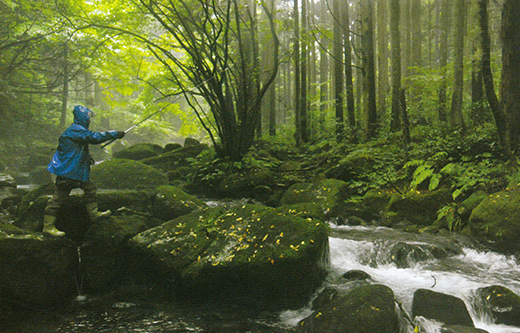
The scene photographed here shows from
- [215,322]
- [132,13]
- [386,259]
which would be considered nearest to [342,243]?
[386,259]

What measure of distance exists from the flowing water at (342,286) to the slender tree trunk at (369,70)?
6411mm

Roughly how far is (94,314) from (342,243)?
13.9 ft

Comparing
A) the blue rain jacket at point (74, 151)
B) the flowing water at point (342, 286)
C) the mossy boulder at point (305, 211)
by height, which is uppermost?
the blue rain jacket at point (74, 151)

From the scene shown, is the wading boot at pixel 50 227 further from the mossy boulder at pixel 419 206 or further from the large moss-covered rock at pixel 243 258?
the mossy boulder at pixel 419 206

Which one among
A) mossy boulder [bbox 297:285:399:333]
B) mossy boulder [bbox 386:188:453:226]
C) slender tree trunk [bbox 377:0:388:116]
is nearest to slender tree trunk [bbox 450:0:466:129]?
mossy boulder [bbox 386:188:453:226]

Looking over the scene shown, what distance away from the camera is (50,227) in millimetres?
4590

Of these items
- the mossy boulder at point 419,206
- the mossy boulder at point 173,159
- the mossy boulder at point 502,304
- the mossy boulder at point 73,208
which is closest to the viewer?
the mossy boulder at point 502,304

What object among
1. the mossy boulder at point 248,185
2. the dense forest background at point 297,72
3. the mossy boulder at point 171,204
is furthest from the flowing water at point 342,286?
the mossy boulder at point 248,185

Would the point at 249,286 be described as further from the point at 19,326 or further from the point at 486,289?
the point at 486,289

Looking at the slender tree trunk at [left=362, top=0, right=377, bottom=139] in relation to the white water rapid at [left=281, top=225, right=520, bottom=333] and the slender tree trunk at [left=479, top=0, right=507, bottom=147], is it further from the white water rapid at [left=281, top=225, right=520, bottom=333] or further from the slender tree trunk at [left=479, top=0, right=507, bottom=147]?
A: the white water rapid at [left=281, top=225, right=520, bottom=333]

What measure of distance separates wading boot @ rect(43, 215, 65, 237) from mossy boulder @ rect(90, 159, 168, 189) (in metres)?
5.04

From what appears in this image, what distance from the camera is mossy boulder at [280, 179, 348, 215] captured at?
8366mm

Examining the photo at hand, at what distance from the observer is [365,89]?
38.5ft

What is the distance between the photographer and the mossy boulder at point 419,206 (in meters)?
7.16
